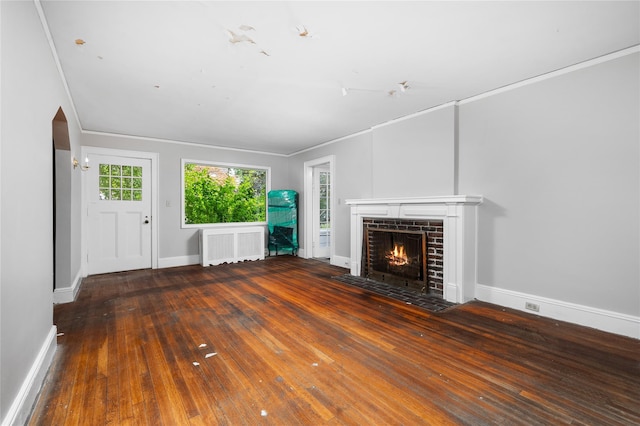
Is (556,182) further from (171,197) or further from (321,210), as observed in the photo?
(171,197)

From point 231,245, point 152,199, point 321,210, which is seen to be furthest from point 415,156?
point 152,199

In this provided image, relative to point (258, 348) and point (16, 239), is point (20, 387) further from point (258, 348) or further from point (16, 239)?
point (258, 348)

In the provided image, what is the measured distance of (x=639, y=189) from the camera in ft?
7.71

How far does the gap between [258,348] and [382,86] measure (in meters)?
2.80

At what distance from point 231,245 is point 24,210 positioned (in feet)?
13.6

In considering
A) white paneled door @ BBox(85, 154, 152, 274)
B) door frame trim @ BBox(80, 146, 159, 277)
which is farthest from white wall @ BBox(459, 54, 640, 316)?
white paneled door @ BBox(85, 154, 152, 274)

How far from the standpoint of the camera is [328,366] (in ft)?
6.45

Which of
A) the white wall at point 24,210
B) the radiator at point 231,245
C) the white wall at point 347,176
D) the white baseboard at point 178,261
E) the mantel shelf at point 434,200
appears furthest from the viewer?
Answer: the radiator at point 231,245

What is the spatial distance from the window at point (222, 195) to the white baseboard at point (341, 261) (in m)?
2.29

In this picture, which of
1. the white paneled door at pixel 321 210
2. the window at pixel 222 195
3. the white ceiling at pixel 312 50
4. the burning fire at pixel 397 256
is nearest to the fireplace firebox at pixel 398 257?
the burning fire at pixel 397 256

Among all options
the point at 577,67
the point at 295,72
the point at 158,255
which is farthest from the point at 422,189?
the point at 158,255

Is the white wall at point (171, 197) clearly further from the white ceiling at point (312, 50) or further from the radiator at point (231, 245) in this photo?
the white ceiling at point (312, 50)

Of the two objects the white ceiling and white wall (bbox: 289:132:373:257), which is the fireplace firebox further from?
the white ceiling

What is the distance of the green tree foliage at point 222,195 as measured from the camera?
271 inches
